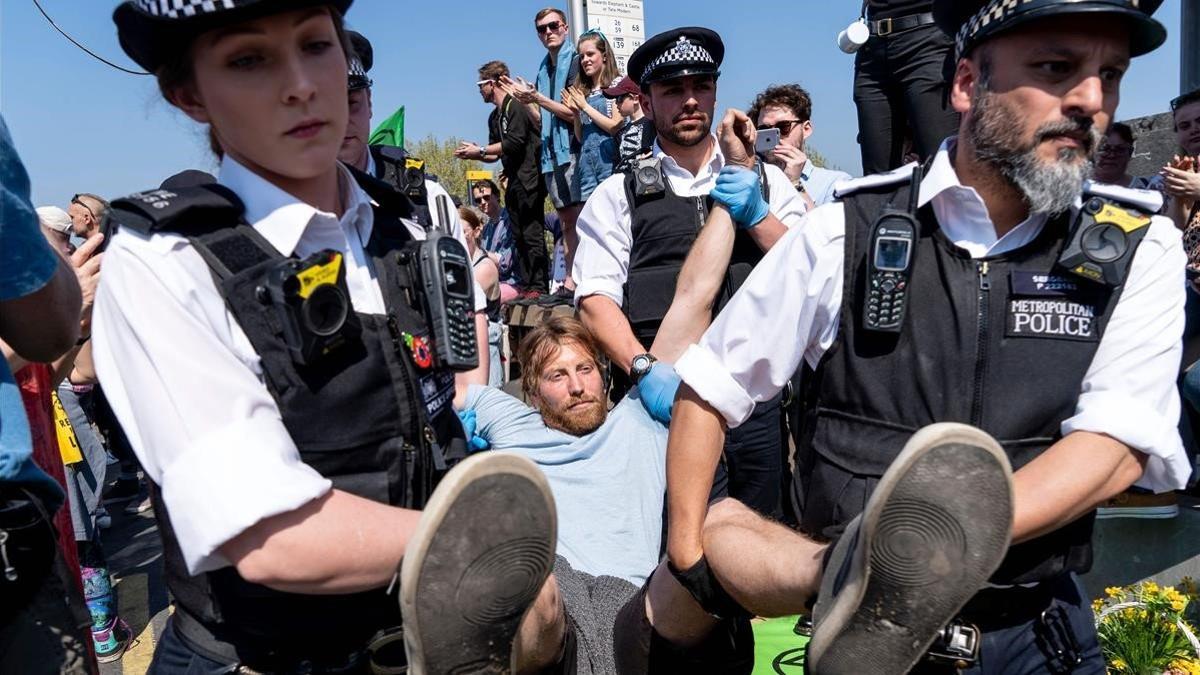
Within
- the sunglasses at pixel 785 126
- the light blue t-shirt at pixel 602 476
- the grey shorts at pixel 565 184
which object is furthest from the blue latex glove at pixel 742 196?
the grey shorts at pixel 565 184

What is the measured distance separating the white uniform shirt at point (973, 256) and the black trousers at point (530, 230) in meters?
6.16

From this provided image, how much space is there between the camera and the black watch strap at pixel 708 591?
7.13ft

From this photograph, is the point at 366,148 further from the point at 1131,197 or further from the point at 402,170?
the point at 1131,197

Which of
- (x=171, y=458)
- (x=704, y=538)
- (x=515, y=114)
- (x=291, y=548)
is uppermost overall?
(x=515, y=114)

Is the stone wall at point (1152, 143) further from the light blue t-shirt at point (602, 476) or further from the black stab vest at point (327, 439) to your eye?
the black stab vest at point (327, 439)

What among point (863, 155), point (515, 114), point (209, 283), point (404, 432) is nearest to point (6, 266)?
point (209, 283)

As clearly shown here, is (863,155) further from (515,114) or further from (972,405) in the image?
(515,114)

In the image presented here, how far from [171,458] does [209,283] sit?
0.28 m

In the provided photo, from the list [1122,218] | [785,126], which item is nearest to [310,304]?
[1122,218]

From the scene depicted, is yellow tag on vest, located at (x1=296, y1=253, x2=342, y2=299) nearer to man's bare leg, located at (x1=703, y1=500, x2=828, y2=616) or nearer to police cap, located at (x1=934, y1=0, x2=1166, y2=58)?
man's bare leg, located at (x1=703, y1=500, x2=828, y2=616)

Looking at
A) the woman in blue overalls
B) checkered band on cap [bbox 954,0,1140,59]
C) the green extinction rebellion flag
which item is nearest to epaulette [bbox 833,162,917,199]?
checkered band on cap [bbox 954,0,1140,59]

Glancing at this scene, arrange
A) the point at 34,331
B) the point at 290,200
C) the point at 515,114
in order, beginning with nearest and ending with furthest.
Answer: the point at 290,200, the point at 34,331, the point at 515,114

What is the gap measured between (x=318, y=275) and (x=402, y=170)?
99.9 inches

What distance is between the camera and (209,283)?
1557 millimetres
